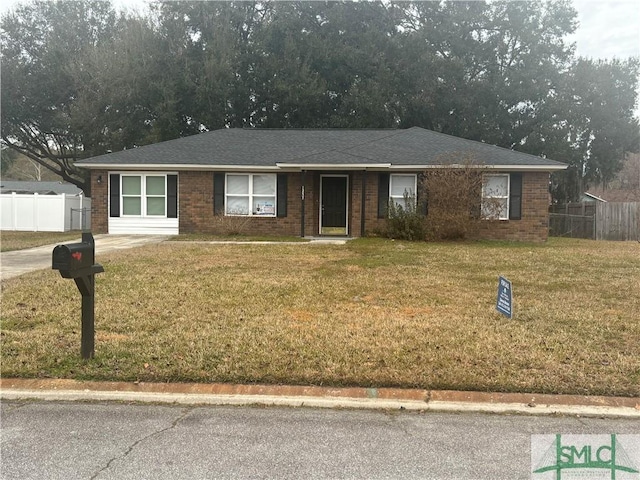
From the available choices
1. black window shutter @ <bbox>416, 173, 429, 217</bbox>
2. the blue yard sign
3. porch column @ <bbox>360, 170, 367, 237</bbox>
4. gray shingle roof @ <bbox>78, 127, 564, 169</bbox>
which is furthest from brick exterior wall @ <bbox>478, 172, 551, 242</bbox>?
the blue yard sign

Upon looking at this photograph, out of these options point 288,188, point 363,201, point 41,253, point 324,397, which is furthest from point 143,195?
point 324,397

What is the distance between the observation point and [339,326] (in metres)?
6.06

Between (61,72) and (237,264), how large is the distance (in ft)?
83.0

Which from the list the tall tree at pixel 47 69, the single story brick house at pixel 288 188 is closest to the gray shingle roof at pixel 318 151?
the single story brick house at pixel 288 188

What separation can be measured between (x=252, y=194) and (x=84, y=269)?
14639 mm

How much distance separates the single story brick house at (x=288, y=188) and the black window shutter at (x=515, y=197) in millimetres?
34

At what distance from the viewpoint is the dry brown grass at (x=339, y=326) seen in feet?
15.2

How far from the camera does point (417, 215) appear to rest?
1681 cm

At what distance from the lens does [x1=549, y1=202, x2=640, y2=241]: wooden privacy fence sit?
22.2 meters

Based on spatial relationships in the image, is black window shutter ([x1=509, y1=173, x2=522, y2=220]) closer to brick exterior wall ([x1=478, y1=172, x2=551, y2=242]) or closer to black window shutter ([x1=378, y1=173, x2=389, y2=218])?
brick exterior wall ([x1=478, y1=172, x2=551, y2=242])

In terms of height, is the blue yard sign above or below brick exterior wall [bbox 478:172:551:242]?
below

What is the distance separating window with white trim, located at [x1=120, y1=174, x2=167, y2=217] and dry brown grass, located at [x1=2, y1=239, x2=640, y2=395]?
892cm

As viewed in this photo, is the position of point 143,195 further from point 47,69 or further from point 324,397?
point 324,397

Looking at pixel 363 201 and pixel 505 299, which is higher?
pixel 363 201
